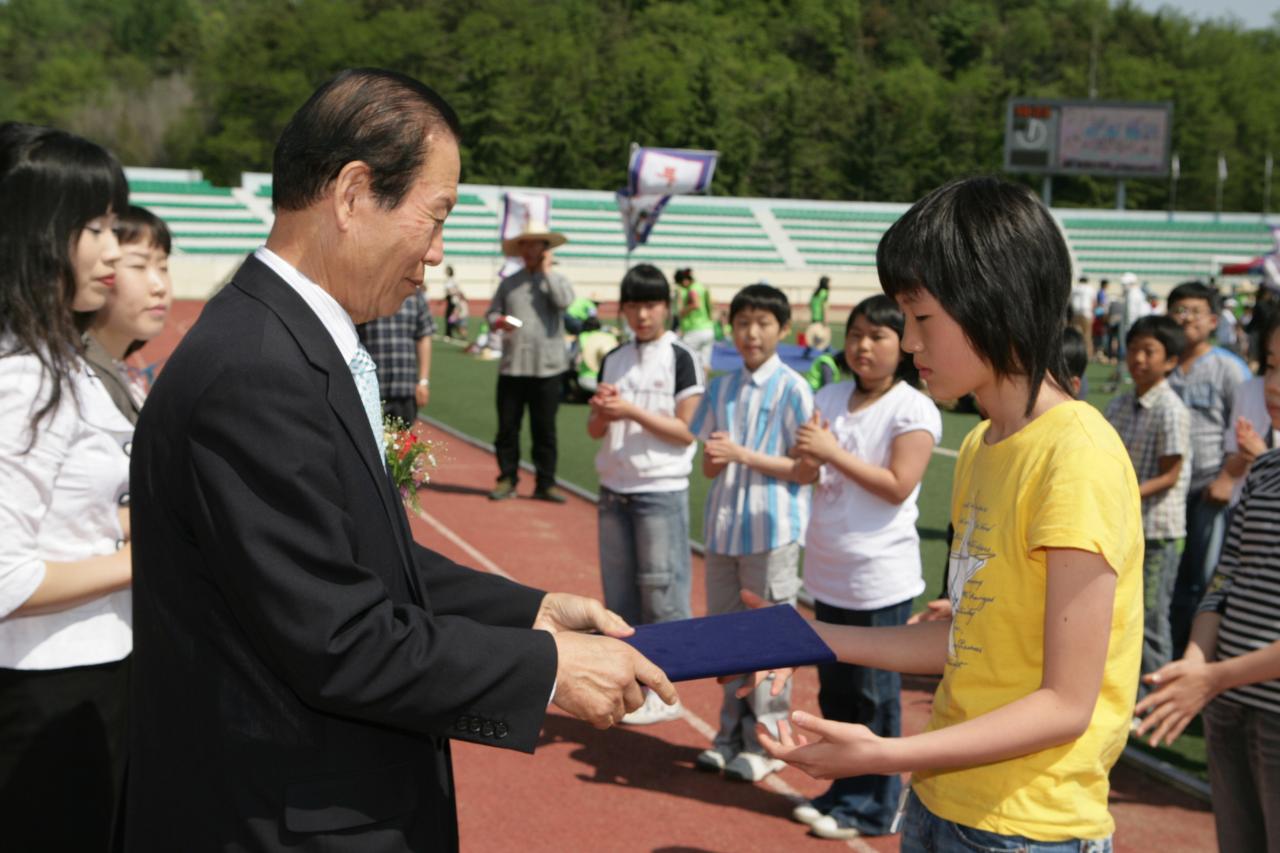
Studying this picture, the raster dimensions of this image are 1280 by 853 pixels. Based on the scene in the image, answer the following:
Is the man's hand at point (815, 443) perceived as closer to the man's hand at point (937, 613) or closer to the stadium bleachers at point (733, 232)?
the man's hand at point (937, 613)

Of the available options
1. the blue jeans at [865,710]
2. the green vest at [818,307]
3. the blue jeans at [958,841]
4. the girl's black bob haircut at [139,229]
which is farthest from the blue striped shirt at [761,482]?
the green vest at [818,307]

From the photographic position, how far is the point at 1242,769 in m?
3.38

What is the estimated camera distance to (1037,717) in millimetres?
2227

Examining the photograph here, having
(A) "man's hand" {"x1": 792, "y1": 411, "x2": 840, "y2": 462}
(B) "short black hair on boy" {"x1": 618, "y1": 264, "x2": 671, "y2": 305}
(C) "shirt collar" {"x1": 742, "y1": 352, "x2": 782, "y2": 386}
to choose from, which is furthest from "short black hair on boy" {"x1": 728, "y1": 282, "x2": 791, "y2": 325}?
(A) "man's hand" {"x1": 792, "y1": 411, "x2": 840, "y2": 462}

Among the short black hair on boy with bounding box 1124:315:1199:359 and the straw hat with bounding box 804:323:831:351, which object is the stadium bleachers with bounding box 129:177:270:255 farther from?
the short black hair on boy with bounding box 1124:315:1199:359

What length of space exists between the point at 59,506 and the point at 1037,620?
2216 mm

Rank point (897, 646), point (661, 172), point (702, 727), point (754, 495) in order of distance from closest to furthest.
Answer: point (897, 646) → point (754, 495) → point (702, 727) → point (661, 172)

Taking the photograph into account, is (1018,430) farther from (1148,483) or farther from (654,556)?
(1148,483)

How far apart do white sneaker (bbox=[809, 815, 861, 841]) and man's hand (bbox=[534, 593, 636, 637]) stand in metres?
2.68

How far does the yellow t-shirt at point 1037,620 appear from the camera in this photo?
226cm

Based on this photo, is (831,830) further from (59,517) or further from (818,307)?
(818,307)

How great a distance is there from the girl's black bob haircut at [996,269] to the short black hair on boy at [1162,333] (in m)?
4.68

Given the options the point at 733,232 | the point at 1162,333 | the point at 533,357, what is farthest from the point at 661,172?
the point at 733,232

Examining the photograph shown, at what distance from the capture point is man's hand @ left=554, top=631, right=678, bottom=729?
228 cm
